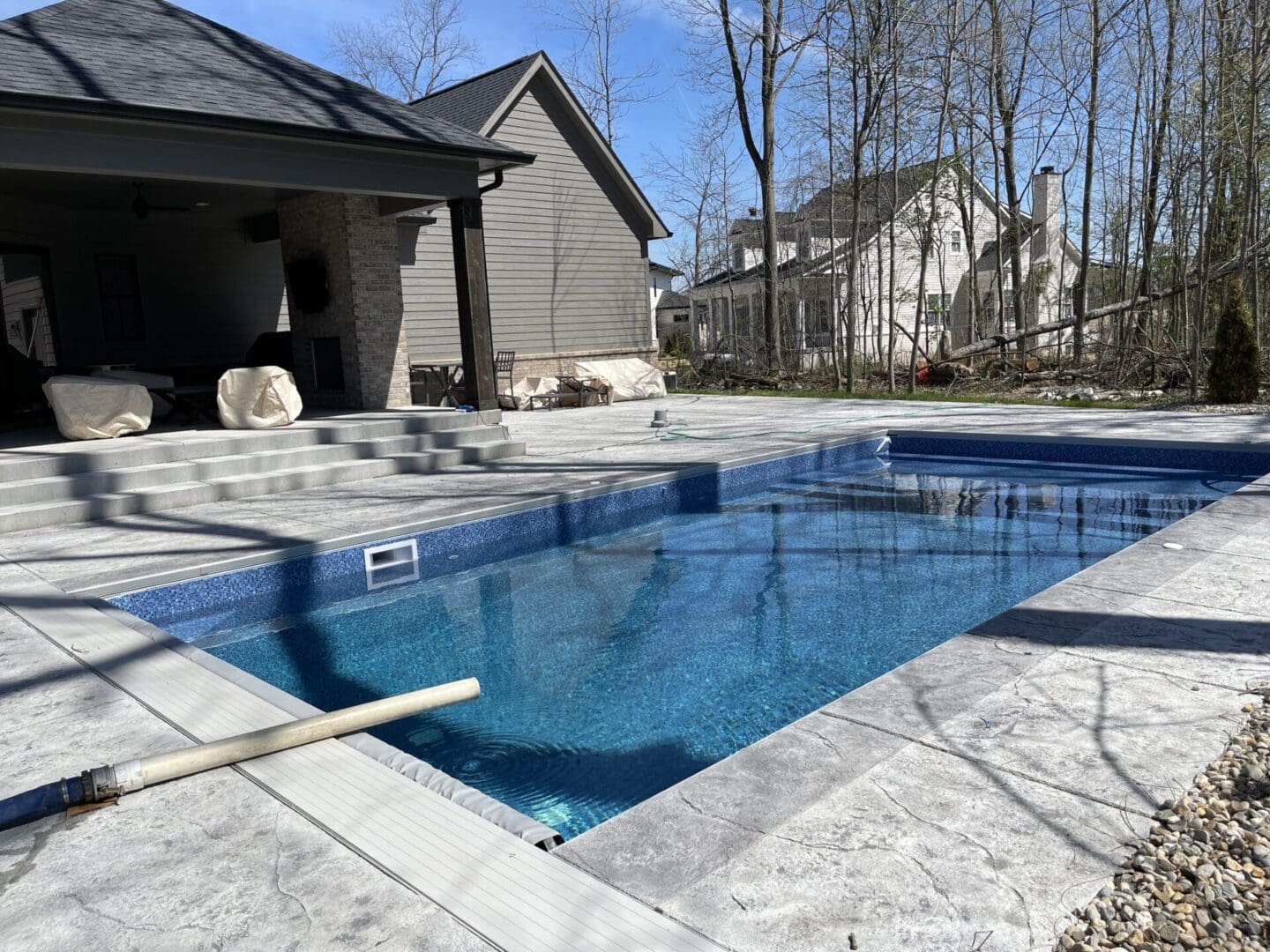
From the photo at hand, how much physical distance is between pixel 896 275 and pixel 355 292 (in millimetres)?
18017

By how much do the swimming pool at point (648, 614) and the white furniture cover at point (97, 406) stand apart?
385 cm

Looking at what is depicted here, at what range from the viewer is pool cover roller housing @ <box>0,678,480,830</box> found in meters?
2.32

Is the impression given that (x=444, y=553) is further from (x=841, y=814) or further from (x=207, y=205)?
(x=207, y=205)

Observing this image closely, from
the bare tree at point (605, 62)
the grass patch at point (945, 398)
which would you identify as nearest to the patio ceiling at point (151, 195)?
the grass patch at point (945, 398)

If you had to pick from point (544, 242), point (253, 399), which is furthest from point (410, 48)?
point (253, 399)

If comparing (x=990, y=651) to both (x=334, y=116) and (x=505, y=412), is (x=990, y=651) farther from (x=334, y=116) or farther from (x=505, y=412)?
(x=505, y=412)

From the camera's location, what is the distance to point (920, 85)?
567 inches

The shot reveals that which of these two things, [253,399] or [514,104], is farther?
[514,104]

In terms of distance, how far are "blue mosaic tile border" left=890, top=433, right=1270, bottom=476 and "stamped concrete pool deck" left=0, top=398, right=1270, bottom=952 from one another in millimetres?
3958

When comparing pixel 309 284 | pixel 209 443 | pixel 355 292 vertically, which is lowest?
pixel 209 443

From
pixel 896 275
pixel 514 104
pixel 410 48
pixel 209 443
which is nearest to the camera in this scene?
pixel 209 443

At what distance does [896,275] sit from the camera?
24688mm

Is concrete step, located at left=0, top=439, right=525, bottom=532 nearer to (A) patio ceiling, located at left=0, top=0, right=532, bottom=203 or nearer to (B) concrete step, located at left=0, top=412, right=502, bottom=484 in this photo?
(B) concrete step, located at left=0, top=412, right=502, bottom=484

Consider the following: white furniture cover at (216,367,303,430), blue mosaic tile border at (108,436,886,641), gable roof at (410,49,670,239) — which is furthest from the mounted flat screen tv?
gable roof at (410,49,670,239)
